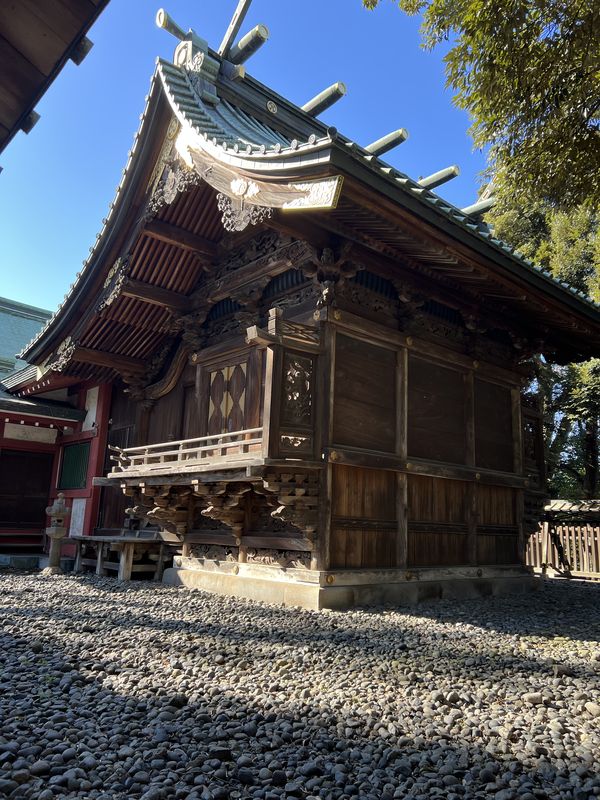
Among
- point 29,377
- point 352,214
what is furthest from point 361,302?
point 29,377

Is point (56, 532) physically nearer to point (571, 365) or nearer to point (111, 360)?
point (111, 360)

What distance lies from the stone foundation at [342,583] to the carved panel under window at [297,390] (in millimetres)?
1759

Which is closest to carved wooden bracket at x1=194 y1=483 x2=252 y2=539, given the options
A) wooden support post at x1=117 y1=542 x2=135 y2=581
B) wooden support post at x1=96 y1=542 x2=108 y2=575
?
wooden support post at x1=117 y1=542 x2=135 y2=581

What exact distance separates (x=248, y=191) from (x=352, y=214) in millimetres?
1143

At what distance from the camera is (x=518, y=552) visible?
30.4 feet

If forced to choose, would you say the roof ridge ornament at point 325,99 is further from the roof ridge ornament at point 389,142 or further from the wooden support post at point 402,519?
the wooden support post at point 402,519

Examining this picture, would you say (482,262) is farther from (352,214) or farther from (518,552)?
(518,552)

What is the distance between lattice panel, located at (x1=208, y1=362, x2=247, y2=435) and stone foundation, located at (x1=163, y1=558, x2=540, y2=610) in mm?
1970

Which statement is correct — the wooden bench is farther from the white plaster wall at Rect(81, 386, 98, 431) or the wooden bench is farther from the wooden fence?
the wooden fence

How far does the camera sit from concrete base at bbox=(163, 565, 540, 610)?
Answer: 6.40 metres

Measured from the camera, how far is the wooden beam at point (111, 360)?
10.6 metres

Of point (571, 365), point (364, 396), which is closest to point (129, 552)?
point (364, 396)

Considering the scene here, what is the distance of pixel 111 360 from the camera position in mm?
10844

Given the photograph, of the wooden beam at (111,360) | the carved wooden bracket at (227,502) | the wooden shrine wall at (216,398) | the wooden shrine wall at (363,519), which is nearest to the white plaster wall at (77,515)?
the wooden shrine wall at (216,398)
